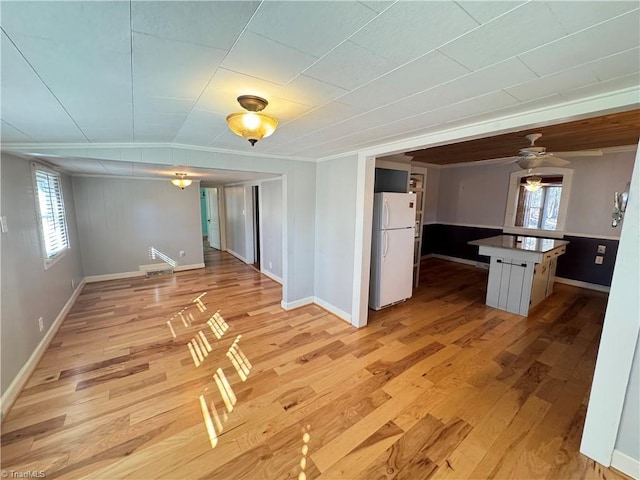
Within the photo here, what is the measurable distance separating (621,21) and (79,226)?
6.79 meters

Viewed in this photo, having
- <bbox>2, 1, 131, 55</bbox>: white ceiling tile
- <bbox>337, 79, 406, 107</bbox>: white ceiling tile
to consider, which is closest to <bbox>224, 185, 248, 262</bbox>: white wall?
<bbox>337, 79, 406, 107</bbox>: white ceiling tile

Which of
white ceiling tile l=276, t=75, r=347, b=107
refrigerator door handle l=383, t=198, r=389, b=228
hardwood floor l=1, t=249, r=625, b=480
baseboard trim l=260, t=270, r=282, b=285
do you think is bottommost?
hardwood floor l=1, t=249, r=625, b=480

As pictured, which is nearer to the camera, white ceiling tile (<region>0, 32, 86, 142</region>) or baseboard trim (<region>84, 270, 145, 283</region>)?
white ceiling tile (<region>0, 32, 86, 142</region>)

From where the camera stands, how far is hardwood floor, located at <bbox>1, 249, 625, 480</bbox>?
5.41ft

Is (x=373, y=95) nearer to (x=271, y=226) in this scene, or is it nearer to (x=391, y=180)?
(x=391, y=180)

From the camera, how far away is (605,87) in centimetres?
142

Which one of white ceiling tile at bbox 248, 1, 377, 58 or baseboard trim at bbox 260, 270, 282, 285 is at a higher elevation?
white ceiling tile at bbox 248, 1, 377, 58

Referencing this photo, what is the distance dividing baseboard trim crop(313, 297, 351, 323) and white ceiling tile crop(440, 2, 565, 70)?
306 cm

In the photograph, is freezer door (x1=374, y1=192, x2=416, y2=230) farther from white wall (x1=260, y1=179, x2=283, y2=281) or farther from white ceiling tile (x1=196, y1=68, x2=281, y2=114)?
white ceiling tile (x1=196, y1=68, x2=281, y2=114)

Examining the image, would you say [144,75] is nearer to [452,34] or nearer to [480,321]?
[452,34]

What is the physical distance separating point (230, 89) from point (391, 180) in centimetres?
330

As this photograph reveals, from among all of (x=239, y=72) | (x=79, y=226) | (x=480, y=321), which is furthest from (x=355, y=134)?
(x=79, y=226)

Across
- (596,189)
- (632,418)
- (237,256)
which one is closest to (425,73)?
(632,418)

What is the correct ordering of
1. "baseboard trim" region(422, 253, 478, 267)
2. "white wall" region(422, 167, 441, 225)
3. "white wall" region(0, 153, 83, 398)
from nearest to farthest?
"white wall" region(0, 153, 83, 398) < "baseboard trim" region(422, 253, 478, 267) < "white wall" region(422, 167, 441, 225)
